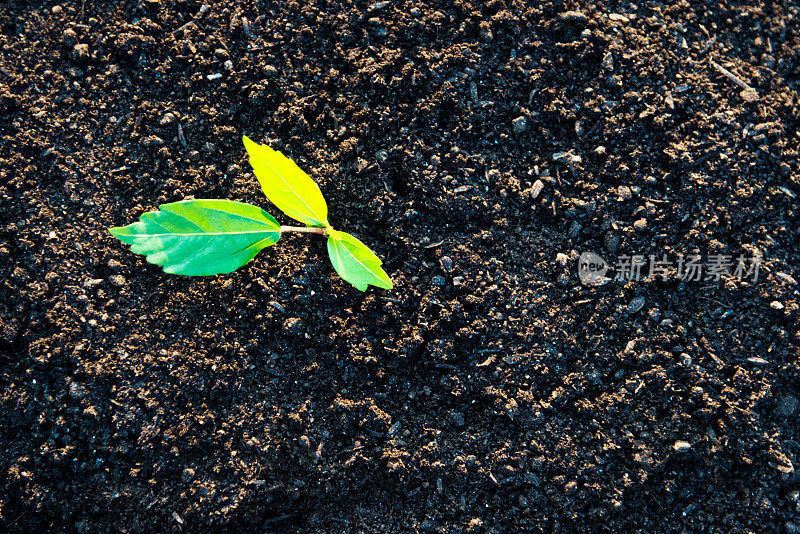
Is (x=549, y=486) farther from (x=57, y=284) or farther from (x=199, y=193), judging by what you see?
(x=57, y=284)

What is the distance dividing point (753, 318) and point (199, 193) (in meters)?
1.40

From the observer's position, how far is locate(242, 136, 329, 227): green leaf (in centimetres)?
128

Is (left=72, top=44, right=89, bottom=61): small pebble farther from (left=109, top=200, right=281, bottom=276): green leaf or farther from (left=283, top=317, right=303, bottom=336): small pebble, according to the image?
(left=283, top=317, right=303, bottom=336): small pebble

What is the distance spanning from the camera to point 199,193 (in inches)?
54.8

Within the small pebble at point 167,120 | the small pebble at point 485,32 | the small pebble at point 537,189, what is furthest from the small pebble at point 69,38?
the small pebble at point 537,189

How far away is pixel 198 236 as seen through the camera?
4.19ft

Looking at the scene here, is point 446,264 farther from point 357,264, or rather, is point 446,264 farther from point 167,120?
point 167,120

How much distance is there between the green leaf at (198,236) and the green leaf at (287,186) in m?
0.07

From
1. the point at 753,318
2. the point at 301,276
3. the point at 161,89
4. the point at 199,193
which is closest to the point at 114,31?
the point at 161,89

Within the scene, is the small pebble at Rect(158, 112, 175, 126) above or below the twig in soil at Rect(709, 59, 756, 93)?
above

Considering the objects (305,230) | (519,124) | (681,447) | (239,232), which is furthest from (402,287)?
(681,447)

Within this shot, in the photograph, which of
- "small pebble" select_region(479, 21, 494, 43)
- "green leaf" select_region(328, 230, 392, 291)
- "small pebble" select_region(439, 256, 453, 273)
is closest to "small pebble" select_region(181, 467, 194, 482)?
"green leaf" select_region(328, 230, 392, 291)

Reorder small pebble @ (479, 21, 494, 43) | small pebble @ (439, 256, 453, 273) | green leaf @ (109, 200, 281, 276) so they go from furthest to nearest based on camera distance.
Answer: small pebble @ (479, 21, 494, 43) → small pebble @ (439, 256, 453, 273) → green leaf @ (109, 200, 281, 276)

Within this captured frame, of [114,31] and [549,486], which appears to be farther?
[114,31]
